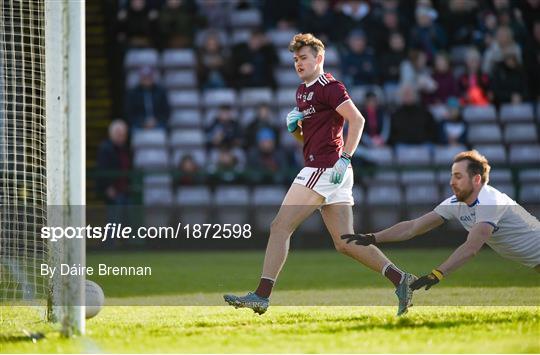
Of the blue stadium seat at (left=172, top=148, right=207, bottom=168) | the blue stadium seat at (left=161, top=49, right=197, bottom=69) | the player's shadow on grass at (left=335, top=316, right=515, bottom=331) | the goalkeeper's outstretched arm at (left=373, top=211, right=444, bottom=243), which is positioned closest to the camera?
the player's shadow on grass at (left=335, top=316, right=515, bottom=331)

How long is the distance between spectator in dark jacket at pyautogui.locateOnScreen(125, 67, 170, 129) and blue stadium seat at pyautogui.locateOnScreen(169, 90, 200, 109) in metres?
0.58

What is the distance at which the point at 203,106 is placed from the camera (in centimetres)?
1859

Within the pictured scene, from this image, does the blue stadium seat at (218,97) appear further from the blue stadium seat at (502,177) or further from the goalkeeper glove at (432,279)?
the goalkeeper glove at (432,279)

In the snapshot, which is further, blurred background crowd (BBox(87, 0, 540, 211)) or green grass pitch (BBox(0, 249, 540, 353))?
blurred background crowd (BBox(87, 0, 540, 211))

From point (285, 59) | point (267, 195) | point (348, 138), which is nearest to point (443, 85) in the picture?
point (285, 59)

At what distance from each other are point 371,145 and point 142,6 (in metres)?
5.02

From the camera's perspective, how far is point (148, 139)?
17891 millimetres

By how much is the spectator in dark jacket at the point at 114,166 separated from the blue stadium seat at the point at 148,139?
282 mm

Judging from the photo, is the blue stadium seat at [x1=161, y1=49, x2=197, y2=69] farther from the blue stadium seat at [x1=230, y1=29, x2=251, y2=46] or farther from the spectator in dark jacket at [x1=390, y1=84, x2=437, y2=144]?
the spectator in dark jacket at [x1=390, y1=84, x2=437, y2=144]

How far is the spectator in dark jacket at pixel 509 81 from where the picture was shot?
1828 cm

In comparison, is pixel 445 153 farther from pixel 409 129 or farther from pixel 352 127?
pixel 352 127

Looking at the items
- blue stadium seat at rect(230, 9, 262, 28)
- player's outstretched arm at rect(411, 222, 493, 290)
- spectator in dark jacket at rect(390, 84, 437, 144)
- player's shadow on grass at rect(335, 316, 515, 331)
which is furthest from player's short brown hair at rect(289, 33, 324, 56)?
blue stadium seat at rect(230, 9, 262, 28)

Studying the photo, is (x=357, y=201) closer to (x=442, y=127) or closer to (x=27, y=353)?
(x=442, y=127)

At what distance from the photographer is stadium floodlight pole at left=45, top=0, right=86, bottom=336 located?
280 inches
